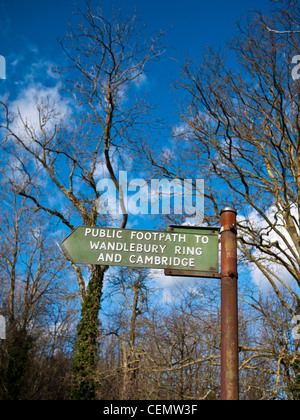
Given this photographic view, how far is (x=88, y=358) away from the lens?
1736 cm

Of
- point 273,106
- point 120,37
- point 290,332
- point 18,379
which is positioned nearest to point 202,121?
point 273,106

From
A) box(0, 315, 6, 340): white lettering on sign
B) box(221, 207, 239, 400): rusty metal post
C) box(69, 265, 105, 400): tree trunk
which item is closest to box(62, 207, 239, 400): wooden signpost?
box(221, 207, 239, 400): rusty metal post

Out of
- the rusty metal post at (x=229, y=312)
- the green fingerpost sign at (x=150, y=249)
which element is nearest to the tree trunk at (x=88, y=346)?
the green fingerpost sign at (x=150, y=249)

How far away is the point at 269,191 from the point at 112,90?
6972 millimetres

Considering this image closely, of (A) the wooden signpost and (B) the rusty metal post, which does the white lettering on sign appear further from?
(B) the rusty metal post

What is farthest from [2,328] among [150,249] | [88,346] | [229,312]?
[229,312]

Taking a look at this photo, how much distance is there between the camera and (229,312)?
12.6 ft

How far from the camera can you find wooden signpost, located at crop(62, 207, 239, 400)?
407cm

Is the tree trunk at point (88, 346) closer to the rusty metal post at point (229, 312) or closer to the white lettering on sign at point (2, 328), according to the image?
the white lettering on sign at point (2, 328)

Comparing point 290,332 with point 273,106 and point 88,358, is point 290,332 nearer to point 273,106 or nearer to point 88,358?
point 273,106

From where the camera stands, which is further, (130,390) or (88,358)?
(130,390)

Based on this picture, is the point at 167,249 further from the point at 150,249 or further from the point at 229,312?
the point at 229,312

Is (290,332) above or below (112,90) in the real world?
below

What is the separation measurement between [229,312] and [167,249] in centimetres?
77
